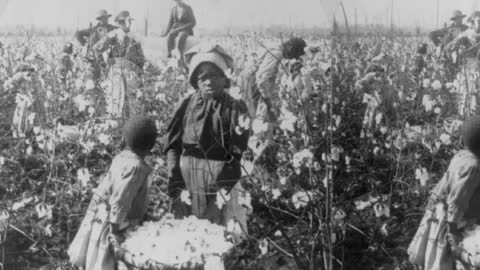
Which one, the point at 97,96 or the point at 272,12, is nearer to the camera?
the point at 272,12

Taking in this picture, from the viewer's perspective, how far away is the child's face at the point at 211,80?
9.57 feet

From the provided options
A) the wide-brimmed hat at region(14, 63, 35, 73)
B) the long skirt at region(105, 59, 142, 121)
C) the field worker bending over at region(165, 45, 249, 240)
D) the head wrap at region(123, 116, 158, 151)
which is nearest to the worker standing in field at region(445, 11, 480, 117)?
the field worker bending over at region(165, 45, 249, 240)

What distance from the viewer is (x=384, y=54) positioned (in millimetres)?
3428

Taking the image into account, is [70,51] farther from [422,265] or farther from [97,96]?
[422,265]

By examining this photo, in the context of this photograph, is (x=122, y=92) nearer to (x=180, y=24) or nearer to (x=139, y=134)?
(x=180, y=24)

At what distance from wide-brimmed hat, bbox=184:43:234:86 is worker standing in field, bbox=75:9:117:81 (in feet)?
1.61

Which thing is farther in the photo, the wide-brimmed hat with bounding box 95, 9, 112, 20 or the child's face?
the wide-brimmed hat with bounding box 95, 9, 112, 20

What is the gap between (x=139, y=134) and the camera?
2.56m

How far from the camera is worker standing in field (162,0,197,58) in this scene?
2.97 m

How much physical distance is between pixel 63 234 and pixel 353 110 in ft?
5.12

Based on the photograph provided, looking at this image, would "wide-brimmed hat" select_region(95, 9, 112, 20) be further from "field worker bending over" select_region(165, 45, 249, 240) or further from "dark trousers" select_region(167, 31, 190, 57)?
"field worker bending over" select_region(165, 45, 249, 240)

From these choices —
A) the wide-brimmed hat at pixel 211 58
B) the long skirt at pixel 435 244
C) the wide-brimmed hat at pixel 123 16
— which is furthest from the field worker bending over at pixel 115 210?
the long skirt at pixel 435 244

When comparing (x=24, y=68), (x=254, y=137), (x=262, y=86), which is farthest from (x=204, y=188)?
(x=24, y=68)

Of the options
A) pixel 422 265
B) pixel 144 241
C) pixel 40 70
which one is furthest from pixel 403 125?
pixel 40 70
